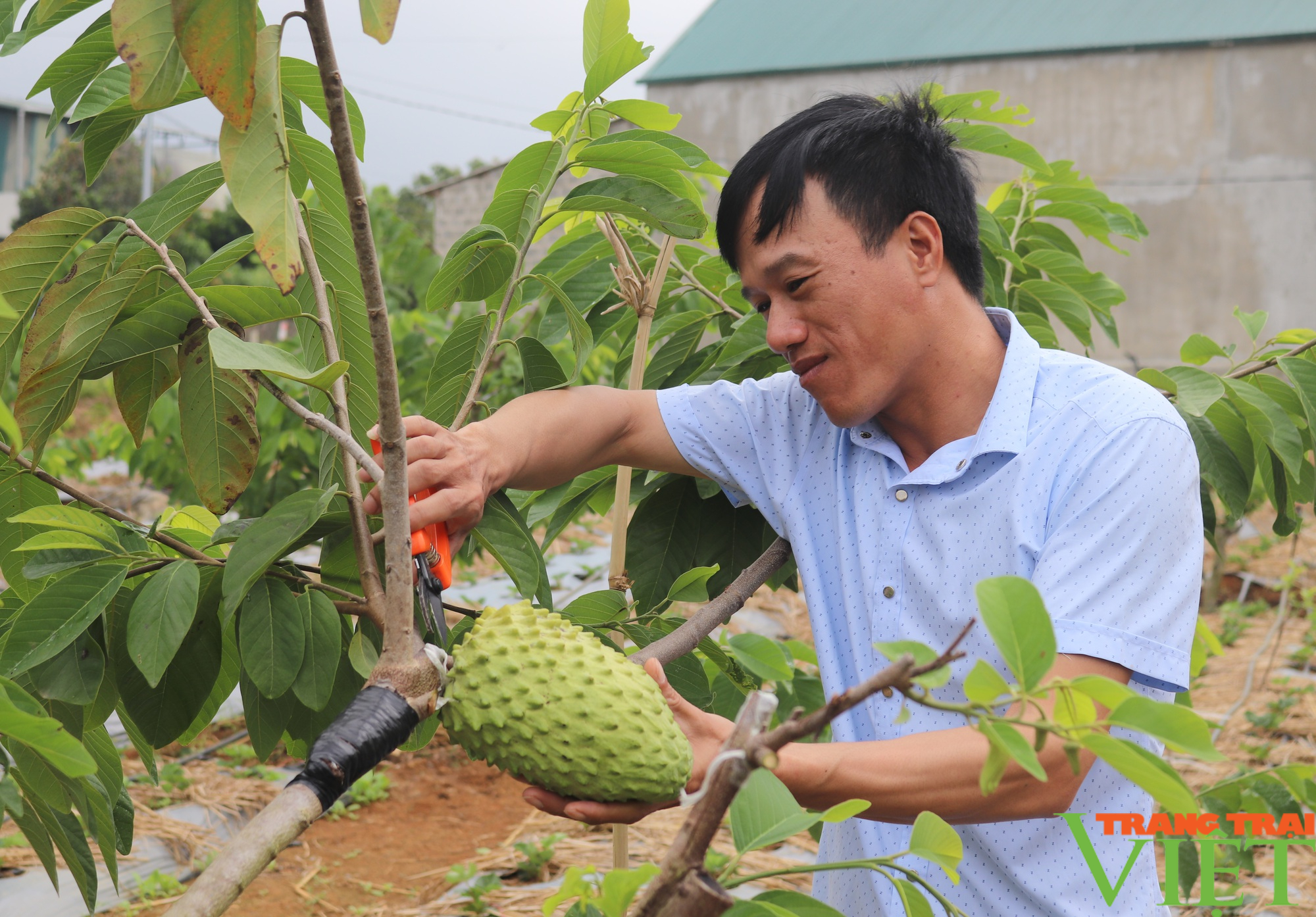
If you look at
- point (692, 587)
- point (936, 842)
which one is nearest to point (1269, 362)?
point (692, 587)

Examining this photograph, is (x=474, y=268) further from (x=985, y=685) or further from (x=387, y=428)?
(x=985, y=685)

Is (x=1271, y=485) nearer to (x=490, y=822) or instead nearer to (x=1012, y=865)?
(x=1012, y=865)

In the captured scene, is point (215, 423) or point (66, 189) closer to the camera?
point (215, 423)

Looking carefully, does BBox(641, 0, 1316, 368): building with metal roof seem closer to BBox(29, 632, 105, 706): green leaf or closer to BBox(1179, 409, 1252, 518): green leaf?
BBox(1179, 409, 1252, 518): green leaf

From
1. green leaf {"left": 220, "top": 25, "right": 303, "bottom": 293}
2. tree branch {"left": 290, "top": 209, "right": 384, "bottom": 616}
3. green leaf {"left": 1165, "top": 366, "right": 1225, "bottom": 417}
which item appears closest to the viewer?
green leaf {"left": 220, "top": 25, "right": 303, "bottom": 293}

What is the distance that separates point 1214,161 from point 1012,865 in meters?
12.1

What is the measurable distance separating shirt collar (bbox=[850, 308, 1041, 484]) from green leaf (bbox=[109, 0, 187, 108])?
907 mm

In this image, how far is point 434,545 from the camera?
1.08m

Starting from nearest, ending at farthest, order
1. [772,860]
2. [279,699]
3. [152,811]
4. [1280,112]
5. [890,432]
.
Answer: [279,699], [890,432], [772,860], [152,811], [1280,112]

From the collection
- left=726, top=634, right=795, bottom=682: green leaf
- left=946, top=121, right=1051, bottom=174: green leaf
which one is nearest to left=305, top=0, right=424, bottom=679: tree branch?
left=726, top=634, right=795, bottom=682: green leaf

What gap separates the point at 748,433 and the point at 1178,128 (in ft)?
39.0

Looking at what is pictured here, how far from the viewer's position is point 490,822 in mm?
3254

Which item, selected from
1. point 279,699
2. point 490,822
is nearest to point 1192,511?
point 279,699

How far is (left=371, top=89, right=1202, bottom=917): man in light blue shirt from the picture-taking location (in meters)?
1.11
